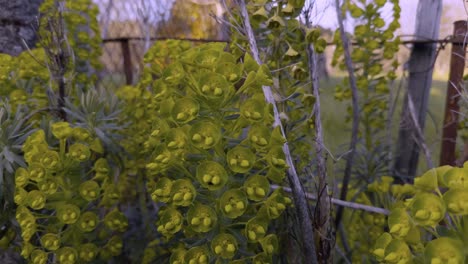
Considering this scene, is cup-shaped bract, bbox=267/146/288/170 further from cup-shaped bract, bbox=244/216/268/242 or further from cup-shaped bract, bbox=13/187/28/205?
cup-shaped bract, bbox=13/187/28/205

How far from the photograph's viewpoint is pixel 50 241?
51.4 inches

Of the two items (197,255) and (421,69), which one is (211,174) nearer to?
(197,255)

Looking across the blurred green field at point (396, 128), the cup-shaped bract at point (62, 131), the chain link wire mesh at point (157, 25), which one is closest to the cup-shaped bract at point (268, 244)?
the cup-shaped bract at point (62, 131)

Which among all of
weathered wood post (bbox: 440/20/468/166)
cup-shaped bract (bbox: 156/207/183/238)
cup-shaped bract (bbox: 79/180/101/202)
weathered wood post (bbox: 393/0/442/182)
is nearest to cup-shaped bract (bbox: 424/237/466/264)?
cup-shaped bract (bbox: 156/207/183/238)

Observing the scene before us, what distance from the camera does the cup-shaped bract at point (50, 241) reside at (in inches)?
51.0

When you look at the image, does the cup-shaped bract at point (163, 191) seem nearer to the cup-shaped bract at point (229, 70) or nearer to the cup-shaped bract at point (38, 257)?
the cup-shaped bract at point (229, 70)

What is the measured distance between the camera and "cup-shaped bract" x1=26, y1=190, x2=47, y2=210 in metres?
1.27

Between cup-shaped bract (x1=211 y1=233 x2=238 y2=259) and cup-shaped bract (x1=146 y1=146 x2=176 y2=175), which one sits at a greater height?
cup-shaped bract (x1=146 y1=146 x2=176 y2=175)

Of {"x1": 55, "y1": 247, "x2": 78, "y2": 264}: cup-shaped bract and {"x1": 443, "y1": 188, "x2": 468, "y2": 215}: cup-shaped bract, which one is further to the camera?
{"x1": 55, "y1": 247, "x2": 78, "y2": 264}: cup-shaped bract

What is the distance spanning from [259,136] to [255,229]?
248mm

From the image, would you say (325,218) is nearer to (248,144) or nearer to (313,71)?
(248,144)

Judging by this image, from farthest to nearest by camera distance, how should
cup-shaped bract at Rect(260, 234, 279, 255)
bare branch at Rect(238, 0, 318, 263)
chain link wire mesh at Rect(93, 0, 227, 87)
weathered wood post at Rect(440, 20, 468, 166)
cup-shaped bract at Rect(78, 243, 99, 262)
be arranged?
chain link wire mesh at Rect(93, 0, 227, 87) → weathered wood post at Rect(440, 20, 468, 166) → cup-shaped bract at Rect(78, 243, 99, 262) → bare branch at Rect(238, 0, 318, 263) → cup-shaped bract at Rect(260, 234, 279, 255)

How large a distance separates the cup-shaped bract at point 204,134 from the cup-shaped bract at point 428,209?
1.50ft

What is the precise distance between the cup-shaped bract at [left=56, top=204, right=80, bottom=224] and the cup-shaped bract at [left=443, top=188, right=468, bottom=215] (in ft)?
3.24
